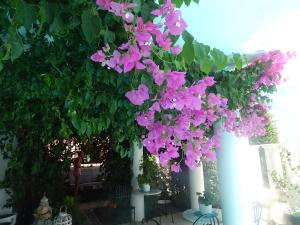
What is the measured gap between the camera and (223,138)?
2.94 metres

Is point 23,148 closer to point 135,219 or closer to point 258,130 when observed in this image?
point 135,219

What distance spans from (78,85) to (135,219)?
486 centimetres

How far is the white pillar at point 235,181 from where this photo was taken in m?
2.80

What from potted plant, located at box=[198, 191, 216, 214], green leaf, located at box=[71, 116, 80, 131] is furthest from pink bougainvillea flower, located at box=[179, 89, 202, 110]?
potted plant, located at box=[198, 191, 216, 214]

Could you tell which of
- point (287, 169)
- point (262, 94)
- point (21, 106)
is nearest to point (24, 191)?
point (21, 106)

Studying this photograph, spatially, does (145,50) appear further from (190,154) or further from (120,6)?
(190,154)

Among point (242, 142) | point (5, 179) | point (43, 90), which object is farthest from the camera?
point (5, 179)

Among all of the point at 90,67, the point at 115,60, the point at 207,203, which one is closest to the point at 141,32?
the point at 115,60

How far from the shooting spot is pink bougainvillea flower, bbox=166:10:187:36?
68 cm

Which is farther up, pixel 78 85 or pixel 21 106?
pixel 21 106

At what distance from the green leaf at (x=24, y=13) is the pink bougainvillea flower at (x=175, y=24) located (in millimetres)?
363

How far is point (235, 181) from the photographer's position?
9.29 feet

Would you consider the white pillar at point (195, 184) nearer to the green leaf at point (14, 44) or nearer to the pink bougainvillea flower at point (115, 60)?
the pink bougainvillea flower at point (115, 60)

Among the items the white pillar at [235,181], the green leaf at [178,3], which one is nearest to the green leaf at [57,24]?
the green leaf at [178,3]
